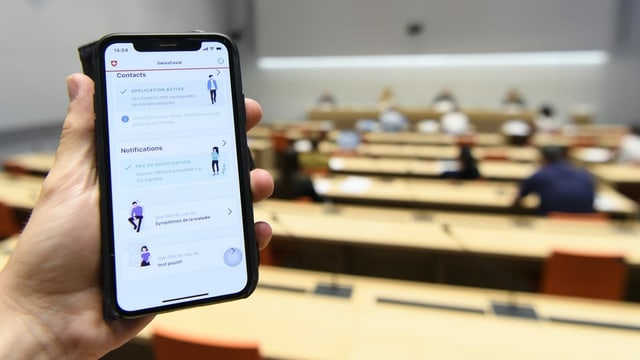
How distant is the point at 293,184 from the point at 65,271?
2.91m

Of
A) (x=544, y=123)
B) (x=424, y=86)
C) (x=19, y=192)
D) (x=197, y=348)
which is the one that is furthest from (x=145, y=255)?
(x=424, y=86)

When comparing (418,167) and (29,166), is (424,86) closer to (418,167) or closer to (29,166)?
(418,167)

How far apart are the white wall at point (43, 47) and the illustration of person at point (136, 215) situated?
6.51m

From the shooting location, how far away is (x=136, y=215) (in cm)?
96

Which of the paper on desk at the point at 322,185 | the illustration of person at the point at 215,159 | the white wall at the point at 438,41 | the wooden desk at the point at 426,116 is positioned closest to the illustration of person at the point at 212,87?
the illustration of person at the point at 215,159

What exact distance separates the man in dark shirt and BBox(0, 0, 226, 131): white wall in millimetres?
6114

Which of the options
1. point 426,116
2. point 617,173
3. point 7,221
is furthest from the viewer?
point 426,116

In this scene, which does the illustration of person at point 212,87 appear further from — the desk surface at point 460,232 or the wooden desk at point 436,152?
the wooden desk at point 436,152

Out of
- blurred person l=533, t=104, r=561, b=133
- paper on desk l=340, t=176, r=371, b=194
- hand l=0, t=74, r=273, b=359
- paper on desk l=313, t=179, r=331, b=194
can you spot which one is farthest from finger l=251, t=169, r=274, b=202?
blurred person l=533, t=104, r=561, b=133

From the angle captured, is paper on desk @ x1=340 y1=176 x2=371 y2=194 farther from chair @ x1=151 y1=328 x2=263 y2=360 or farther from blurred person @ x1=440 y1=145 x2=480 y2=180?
chair @ x1=151 y1=328 x2=263 y2=360

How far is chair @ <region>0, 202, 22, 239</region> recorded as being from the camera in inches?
132

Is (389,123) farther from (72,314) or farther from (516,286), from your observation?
(72,314)

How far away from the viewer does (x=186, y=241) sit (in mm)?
992

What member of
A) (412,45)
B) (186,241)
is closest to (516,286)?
(186,241)
